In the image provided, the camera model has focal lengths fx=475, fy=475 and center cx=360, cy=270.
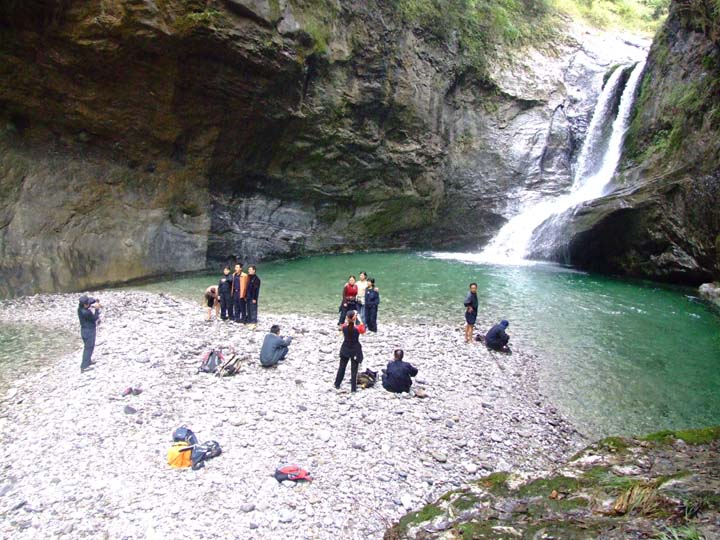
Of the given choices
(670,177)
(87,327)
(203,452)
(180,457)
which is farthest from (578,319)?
(87,327)

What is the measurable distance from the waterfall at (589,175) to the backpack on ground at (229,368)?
67.4 ft

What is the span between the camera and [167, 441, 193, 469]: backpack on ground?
6.63m

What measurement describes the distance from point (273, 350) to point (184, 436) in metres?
3.31

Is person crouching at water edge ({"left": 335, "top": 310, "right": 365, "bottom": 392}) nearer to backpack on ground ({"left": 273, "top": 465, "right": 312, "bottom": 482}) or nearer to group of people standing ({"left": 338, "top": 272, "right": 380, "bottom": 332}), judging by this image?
backpack on ground ({"left": 273, "top": 465, "right": 312, "bottom": 482})

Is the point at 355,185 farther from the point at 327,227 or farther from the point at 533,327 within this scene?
the point at 533,327

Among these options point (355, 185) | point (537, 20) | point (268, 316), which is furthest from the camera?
point (537, 20)

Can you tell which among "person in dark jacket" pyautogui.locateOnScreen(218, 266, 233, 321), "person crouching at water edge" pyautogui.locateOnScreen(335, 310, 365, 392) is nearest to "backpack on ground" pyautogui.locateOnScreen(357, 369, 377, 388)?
"person crouching at water edge" pyautogui.locateOnScreen(335, 310, 365, 392)

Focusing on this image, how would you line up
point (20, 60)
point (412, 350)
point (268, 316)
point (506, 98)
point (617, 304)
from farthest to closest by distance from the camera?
point (506, 98) → point (617, 304) → point (20, 60) → point (268, 316) → point (412, 350)

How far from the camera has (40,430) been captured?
24.7ft

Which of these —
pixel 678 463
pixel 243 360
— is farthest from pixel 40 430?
pixel 678 463

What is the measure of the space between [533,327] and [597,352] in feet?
7.46

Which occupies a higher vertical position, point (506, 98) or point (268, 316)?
point (506, 98)

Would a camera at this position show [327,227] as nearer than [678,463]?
No

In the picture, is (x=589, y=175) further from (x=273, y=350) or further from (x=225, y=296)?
(x=273, y=350)
